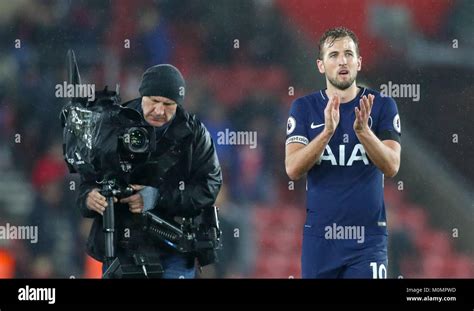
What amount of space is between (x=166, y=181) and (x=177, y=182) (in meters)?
0.07

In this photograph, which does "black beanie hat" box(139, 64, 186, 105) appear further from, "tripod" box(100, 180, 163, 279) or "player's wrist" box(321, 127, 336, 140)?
"player's wrist" box(321, 127, 336, 140)

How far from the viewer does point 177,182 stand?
5016 millimetres

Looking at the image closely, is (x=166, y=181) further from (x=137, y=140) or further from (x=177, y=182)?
(x=137, y=140)

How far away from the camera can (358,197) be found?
15.0 feet

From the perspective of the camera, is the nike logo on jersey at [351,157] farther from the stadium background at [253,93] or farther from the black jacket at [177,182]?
the stadium background at [253,93]

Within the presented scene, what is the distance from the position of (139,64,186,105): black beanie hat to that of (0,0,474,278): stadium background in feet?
3.54

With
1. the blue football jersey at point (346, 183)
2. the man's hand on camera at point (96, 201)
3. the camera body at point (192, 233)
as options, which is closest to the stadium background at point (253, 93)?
the camera body at point (192, 233)

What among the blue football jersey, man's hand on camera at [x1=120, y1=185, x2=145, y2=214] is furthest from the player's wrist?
man's hand on camera at [x1=120, y1=185, x2=145, y2=214]

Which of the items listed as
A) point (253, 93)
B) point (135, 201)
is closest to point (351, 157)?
point (135, 201)

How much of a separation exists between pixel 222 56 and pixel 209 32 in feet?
0.58

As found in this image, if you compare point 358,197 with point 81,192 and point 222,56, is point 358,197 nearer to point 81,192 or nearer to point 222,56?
point 81,192

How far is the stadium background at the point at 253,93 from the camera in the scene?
6.06 m

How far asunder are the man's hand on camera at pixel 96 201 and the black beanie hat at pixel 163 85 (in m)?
0.59
